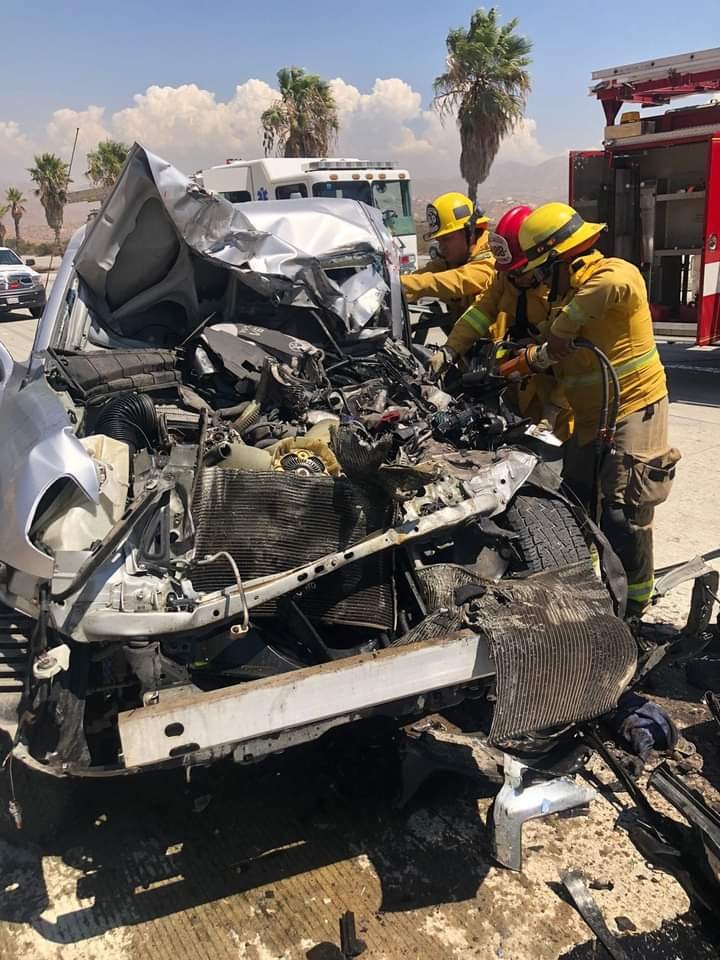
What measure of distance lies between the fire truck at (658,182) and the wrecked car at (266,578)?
6.46 m

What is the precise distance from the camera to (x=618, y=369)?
12.2 ft

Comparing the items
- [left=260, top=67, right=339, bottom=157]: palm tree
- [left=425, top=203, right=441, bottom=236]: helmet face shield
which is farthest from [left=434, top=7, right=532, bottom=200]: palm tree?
[left=425, top=203, right=441, bottom=236]: helmet face shield

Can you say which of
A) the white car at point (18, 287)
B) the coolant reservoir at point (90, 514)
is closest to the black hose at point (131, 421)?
the coolant reservoir at point (90, 514)

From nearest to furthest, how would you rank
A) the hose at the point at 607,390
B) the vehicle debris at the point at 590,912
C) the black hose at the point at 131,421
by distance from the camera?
the vehicle debris at the point at 590,912, the black hose at the point at 131,421, the hose at the point at 607,390

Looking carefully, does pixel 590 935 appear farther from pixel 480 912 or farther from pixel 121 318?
pixel 121 318

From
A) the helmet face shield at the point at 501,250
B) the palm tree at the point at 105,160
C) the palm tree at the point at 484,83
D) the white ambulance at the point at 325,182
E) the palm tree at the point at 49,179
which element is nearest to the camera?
the helmet face shield at the point at 501,250

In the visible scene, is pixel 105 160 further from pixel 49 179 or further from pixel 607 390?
pixel 607 390

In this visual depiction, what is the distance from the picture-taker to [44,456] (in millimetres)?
2406

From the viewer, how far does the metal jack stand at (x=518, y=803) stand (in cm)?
221

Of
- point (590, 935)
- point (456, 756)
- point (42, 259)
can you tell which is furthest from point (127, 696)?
point (42, 259)

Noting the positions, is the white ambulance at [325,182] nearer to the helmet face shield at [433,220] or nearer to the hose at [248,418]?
the helmet face shield at [433,220]

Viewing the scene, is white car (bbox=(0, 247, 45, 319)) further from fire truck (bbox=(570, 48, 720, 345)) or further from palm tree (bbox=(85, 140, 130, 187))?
palm tree (bbox=(85, 140, 130, 187))

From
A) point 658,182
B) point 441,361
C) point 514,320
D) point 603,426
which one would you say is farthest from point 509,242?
point 658,182

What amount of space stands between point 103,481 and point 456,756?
140 cm
